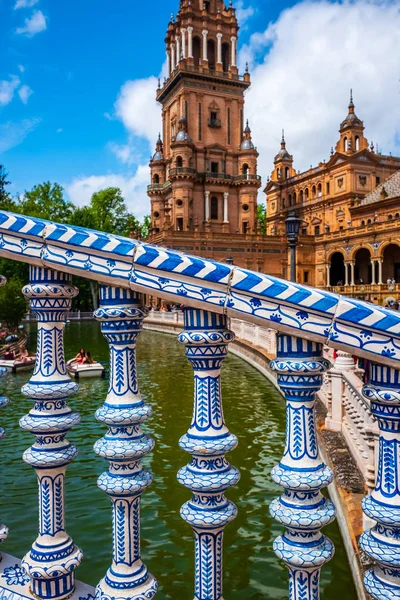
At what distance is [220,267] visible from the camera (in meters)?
1.53

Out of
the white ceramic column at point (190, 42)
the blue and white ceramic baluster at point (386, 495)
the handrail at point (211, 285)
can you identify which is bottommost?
the blue and white ceramic baluster at point (386, 495)

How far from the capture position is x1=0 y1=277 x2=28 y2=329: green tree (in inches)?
1029

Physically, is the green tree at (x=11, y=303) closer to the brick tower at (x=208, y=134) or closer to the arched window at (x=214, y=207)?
the brick tower at (x=208, y=134)

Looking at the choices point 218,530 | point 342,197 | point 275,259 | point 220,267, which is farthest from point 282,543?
point 342,197

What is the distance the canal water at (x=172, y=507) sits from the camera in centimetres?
438

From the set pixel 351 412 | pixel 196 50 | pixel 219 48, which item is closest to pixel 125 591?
pixel 351 412

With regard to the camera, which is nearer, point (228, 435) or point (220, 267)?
point (220, 267)

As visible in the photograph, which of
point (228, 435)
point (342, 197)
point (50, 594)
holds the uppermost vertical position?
point (342, 197)

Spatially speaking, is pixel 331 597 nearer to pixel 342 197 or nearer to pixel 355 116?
pixel 342 197

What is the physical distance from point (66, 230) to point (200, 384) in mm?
747

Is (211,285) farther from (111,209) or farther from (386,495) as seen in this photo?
(111,209)

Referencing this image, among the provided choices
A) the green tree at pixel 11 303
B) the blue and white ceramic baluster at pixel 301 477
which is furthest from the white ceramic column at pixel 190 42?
the blue and white ceramic baluster at pixel 301 477

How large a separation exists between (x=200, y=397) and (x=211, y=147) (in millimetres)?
49772

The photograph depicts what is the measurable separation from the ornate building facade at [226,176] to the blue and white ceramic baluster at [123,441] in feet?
134
